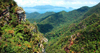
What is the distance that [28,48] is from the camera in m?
13.7

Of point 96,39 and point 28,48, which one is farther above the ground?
point 28,48

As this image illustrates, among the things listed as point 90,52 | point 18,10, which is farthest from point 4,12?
point 90,52

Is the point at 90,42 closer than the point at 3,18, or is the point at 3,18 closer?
the point at 3,18

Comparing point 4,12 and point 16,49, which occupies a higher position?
point 4,12

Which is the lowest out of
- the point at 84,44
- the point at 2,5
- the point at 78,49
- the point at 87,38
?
the point at 78,49

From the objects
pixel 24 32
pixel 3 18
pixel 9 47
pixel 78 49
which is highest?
pixel 3 18

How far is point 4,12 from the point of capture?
15016mm

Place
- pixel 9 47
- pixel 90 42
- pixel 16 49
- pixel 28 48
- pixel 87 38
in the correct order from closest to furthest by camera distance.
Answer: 1. pixel 9 47
2. pixel 16 49
3. pixel 28 48
4. pixel 90 42
5. pixel 87 38

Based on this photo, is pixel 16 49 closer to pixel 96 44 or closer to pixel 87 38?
pixel 96 44

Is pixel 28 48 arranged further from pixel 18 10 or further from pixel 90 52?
pixel 90 52

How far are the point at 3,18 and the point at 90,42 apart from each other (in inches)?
2165

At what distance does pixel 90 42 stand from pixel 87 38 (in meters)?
5.14

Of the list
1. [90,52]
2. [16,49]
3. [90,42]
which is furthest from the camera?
[90,42]

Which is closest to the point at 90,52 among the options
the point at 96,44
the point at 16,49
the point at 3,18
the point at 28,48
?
the point at 96,44
